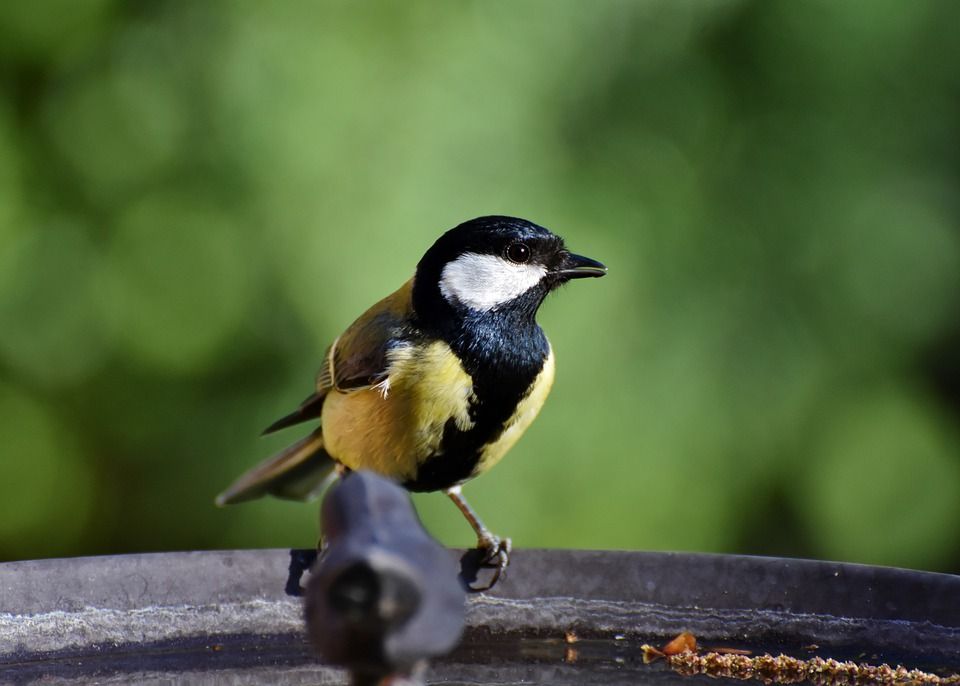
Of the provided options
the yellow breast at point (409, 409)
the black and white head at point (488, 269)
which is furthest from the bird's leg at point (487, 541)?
the black and white head at point (488, 269)

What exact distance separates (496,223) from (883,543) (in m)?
1.62

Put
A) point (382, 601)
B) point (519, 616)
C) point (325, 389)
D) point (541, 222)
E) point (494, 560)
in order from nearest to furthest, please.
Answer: point (382, 601), point (519, 616), point (494, 560), point (325, 389), point (541, 222)

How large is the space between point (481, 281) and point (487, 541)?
0.60 meters

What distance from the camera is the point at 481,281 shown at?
2779 millimetres

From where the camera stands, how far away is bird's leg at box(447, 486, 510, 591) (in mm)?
2301

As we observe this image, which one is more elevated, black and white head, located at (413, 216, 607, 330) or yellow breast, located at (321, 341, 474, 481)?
black and white head, located at (413, 216, 607, 330)

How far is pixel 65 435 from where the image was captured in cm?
361

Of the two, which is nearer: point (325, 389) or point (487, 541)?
point (487, 541)

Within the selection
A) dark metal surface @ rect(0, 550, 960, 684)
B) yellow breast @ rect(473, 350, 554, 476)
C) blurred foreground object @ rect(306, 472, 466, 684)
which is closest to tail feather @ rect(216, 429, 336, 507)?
yellow breast @ rect(473, 350, 554, 476)

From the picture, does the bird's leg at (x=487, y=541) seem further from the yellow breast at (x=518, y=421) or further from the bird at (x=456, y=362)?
the yellow breast at (x=518, y=421)

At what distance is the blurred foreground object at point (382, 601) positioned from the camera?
3.27ft

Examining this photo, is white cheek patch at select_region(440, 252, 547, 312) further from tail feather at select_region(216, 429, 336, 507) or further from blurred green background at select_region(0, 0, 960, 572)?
tail feather at select_region(216, 429, 336, 507)

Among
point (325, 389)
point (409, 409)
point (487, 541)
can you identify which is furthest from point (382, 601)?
point (325, 389)

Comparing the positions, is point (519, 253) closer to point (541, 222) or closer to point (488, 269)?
point (488, 269)
